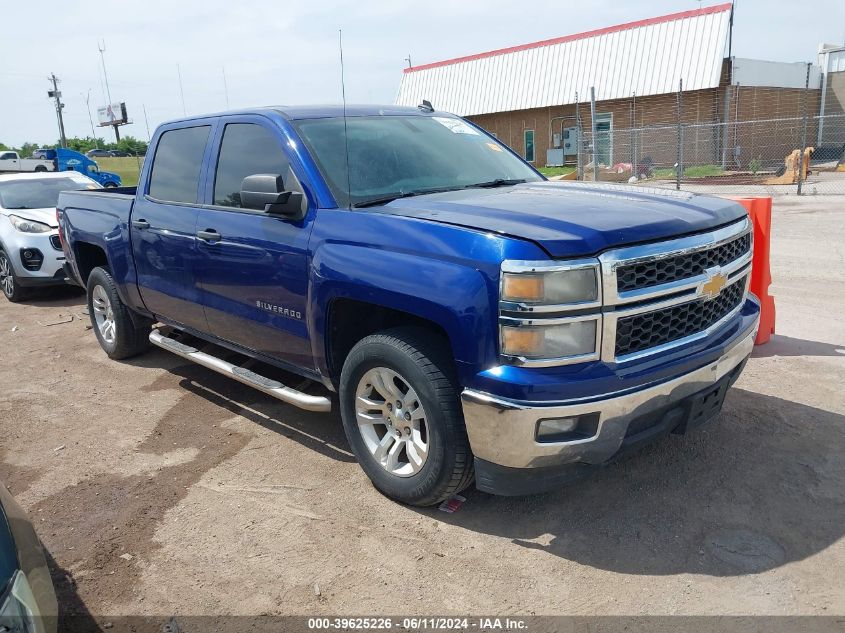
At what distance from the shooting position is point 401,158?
409 cm

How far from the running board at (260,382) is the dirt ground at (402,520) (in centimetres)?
43

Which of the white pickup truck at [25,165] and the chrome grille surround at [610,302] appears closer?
the chrome grille surround at [610,302]

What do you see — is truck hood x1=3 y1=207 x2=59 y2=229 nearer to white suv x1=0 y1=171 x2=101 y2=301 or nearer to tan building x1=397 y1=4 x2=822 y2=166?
white suv x1=0 y1=171 x2=101 y2=301

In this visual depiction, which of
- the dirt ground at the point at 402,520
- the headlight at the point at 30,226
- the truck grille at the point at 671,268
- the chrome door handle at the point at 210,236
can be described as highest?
the chrome door handle at the point at 210,236

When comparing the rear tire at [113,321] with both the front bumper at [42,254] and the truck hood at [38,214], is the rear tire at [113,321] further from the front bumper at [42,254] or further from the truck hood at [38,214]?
the truck hood at [38,214]

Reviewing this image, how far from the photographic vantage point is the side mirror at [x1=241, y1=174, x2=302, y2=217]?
11.8 feet

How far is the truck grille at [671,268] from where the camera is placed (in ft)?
9.42

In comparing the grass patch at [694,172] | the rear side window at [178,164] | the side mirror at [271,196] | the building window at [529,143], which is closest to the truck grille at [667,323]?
the side mirror at [271,196]

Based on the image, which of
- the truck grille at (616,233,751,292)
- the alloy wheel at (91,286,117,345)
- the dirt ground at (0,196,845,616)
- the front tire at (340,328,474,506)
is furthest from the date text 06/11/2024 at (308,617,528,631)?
the alloy wheel at (91,286,117,345)

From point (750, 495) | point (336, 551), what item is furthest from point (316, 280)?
point (750, 495)

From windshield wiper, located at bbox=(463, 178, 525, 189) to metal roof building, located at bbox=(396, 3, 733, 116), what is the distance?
2336cm

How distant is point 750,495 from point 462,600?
1.63 m

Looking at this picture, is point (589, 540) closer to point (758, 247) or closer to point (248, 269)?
point (248, 269)

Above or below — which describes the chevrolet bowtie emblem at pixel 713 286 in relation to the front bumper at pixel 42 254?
above
